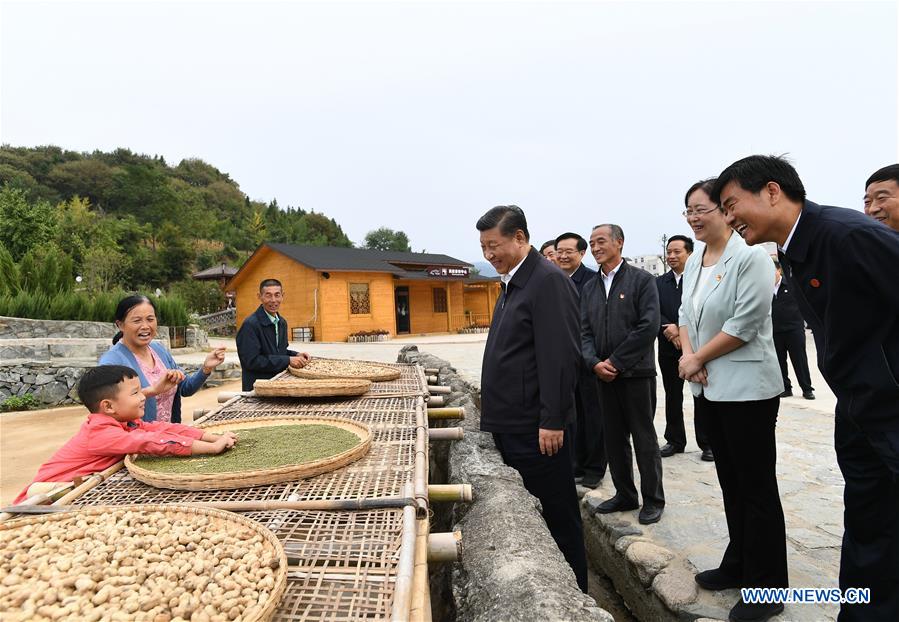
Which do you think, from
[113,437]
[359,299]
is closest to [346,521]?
[113,437]

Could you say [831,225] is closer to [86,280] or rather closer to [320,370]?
[320,370]

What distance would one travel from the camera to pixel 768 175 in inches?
66.0

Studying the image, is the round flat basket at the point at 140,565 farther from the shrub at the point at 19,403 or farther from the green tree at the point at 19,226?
the green tree at the point at 19,226

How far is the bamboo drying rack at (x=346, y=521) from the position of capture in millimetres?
1053

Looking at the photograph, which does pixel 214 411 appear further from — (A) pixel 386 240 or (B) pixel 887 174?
(A) pixel 386 240

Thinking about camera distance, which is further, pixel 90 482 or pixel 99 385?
pixel 99 385

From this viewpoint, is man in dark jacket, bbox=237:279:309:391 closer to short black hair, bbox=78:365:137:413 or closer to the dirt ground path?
short black hair, bbox=78:365:137:413

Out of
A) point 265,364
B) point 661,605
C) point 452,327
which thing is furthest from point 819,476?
point 452,327

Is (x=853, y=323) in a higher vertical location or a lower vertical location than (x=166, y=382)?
higher

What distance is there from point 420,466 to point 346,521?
414 mm

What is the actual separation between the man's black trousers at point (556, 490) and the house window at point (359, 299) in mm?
17525

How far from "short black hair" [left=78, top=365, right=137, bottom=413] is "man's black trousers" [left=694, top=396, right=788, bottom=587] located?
266cm

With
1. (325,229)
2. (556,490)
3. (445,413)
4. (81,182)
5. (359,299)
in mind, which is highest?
(81,182)

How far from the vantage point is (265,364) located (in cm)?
378
